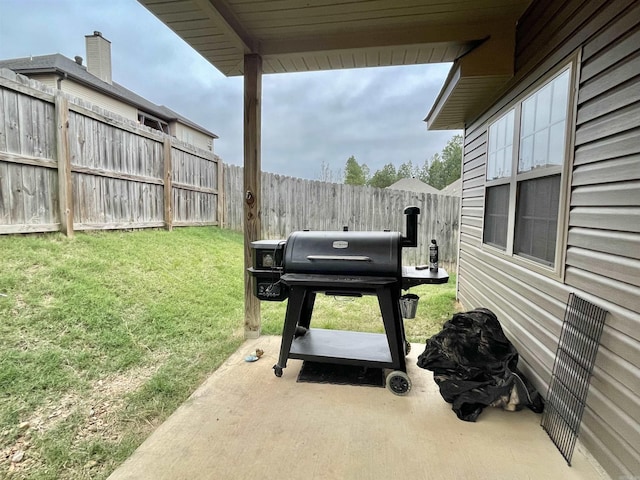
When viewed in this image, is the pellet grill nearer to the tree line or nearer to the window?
the window

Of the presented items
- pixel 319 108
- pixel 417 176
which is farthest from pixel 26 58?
pixel 417 176

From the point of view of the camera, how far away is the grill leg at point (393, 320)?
2.21 metres

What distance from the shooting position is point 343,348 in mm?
2539

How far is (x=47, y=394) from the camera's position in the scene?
1.99 metres

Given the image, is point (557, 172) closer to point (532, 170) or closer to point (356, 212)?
point (532, 170)

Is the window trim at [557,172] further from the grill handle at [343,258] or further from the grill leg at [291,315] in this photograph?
the grill leg at [291,315]

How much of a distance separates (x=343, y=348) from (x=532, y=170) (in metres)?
1.92

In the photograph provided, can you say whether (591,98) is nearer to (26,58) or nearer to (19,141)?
(19,141)

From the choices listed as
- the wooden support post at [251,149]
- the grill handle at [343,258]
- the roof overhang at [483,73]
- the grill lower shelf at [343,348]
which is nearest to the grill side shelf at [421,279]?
the grill handle at [343,258]

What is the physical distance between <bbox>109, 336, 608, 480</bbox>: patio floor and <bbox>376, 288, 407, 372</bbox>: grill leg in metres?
0.23

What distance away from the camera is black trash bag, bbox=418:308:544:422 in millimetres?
1963

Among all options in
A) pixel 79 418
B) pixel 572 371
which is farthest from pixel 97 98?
pixel 572 371

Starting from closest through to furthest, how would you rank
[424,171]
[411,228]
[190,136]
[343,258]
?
1. [343,258]
2. [411,228]
3. [190,136]
4. [424,171]

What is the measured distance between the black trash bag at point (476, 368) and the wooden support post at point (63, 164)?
3957mm
